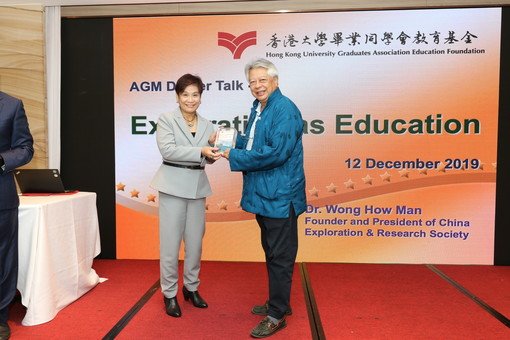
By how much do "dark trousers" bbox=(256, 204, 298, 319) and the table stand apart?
137cm

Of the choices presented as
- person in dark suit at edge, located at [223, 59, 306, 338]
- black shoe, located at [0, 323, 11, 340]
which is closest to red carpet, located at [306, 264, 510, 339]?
person in dark suit at edge, located at [223, 59, 306, 338]

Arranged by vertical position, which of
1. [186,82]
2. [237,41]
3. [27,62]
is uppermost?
[237,41]

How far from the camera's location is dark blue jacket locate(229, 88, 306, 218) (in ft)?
7.90

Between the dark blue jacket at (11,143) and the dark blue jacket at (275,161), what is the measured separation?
1169mm

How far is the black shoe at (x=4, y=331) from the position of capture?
96.0 inches

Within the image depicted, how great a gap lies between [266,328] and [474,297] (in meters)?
1.69

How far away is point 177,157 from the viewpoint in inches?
105

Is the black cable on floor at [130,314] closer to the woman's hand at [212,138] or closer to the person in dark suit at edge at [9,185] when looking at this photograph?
the person in dark suit at edge at [9,185]

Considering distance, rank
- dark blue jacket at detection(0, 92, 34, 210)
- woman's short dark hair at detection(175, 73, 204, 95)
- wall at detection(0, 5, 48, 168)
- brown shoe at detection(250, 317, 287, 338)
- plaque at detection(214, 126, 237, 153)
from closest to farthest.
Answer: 1. dark blue jacket at detection(0, 92, 34, 210)
2. brown shoe at detection(250, 317, 287, 338)
3. plaque at detection(214, 126, 237, 153)
4. woman's short dark hair at detection(175, 73, 204, 95)
5. wall at detection(0, 5, 48, 168)

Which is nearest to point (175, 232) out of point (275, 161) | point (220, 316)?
point (220, 316)

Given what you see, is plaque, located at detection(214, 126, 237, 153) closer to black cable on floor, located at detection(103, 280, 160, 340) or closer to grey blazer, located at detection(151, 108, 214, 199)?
grey blazer, located at detection(151, 108, 214, 199)

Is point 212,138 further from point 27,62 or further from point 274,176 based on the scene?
point 27,62

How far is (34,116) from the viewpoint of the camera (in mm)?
4055

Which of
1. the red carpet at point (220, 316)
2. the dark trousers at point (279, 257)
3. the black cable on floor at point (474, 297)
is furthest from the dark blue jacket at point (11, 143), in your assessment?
the black cable on floor at point (474, 297)
